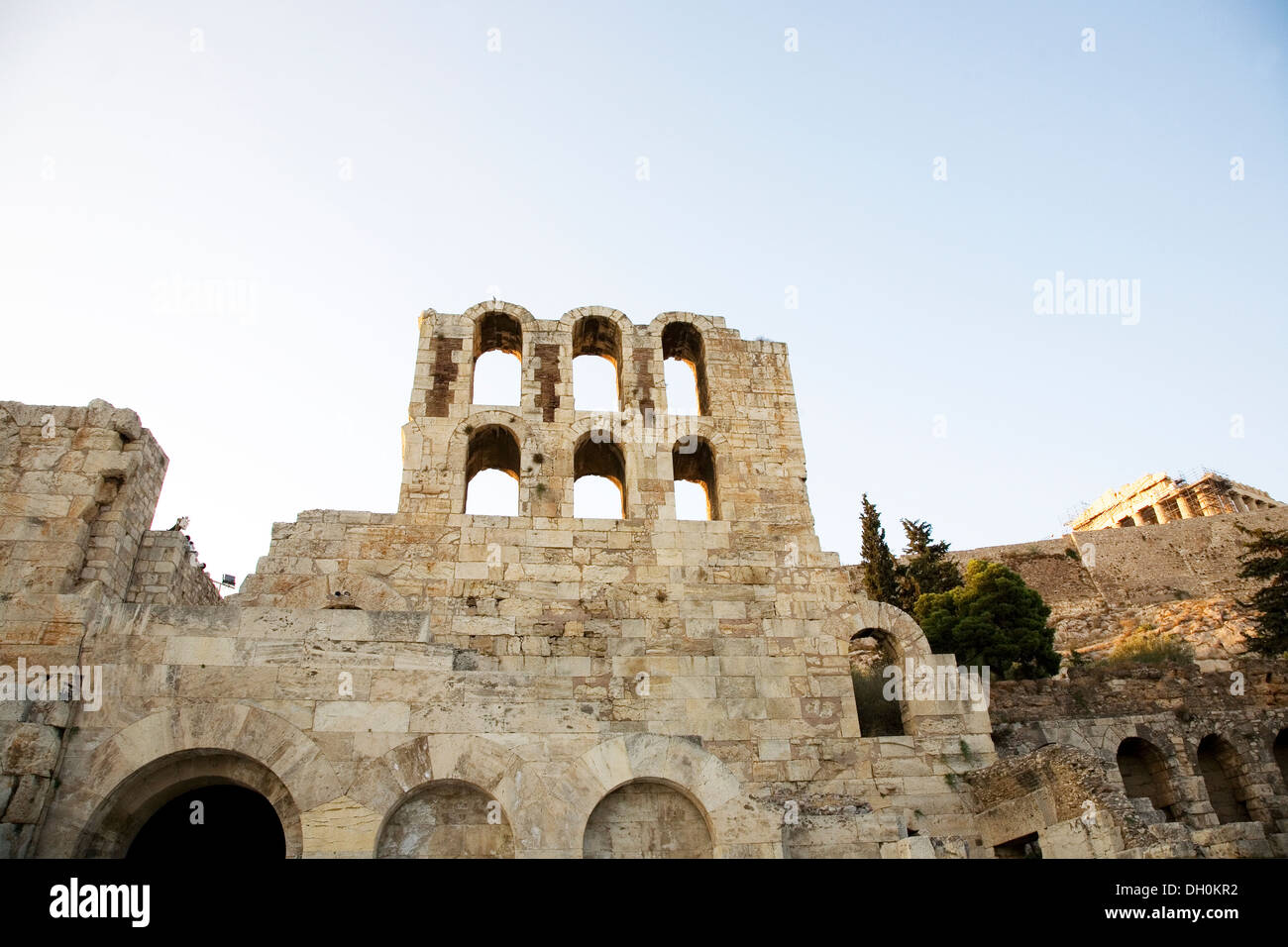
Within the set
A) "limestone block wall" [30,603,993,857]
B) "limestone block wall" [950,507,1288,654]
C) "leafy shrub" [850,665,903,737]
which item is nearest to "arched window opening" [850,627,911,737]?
"leafy shrub" [850,665,903,737]

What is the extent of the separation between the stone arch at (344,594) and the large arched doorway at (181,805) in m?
3.53

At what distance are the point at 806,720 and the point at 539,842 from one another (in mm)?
5916

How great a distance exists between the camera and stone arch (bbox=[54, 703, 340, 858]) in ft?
24.0

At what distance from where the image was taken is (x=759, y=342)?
17.0 metres

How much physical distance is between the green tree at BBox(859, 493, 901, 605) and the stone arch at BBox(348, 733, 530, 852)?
23315 mm

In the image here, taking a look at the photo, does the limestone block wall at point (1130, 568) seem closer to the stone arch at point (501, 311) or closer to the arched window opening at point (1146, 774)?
the arched window opening at point (1146, 774)

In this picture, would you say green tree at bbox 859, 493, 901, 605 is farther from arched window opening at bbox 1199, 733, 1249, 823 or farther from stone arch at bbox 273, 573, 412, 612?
stone arch at bbox 273, 573, 412, 612

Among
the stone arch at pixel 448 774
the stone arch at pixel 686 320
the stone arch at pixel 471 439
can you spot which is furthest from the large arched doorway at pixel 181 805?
the stone arch at pixel 686 320

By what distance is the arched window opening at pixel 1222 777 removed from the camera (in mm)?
17688

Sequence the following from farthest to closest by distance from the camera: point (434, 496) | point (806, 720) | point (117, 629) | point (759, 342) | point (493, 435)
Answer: point (759, 342)
point (493, 435)
point (434, 496)
point (806, 720)
point (117, 629)

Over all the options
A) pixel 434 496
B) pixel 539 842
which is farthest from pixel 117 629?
pixel 434 496

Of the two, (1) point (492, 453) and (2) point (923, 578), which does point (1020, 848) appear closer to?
(1) point (492, 453)
